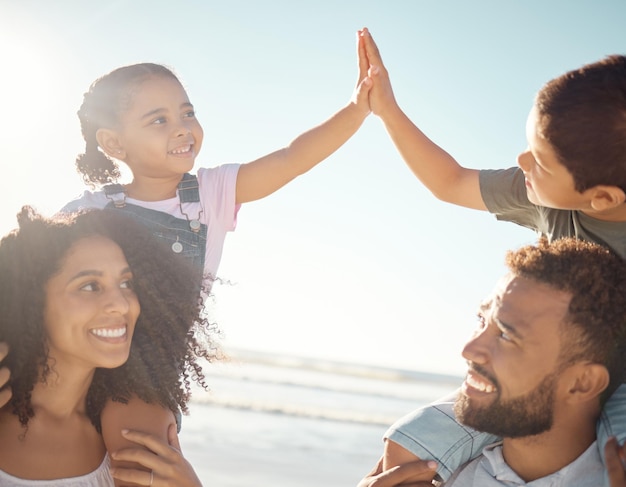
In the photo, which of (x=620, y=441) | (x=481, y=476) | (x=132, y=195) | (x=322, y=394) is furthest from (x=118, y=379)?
(x=322, y=394)

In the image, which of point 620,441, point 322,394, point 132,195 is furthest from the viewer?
point 322,394

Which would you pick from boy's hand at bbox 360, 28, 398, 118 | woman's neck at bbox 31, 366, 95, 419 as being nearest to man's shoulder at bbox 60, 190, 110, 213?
woman's neck at bbox 31, 366, 95, 419

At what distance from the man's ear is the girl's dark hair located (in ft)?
8.22

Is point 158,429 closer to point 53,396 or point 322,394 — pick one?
point 53,396

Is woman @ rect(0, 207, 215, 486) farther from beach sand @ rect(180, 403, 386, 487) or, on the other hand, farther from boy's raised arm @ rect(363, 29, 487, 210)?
beach sand @ rect(180, 403, 386, 487)

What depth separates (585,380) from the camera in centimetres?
295

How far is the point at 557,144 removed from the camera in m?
3.08

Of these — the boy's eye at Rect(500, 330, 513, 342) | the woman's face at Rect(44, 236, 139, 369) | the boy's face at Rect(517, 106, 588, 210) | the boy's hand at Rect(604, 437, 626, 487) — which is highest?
the boy's face at Rect(517, 106, 588, 210)

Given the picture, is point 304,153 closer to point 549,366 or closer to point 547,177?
point 547,177

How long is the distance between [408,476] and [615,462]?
0.75m

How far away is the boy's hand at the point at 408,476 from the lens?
300cm

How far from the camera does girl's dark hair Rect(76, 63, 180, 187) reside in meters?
4.08

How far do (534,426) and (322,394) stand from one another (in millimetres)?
13428

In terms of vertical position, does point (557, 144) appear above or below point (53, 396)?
above
